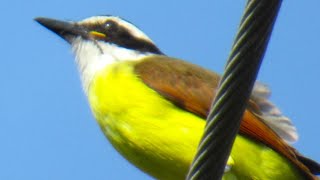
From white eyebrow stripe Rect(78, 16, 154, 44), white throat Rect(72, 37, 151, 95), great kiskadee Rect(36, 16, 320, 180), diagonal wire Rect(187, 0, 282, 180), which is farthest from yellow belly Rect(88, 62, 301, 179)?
diagonal wire Rect(187, 0, 282, 180)

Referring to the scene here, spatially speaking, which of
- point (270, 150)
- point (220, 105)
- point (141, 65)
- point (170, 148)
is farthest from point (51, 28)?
point (220, 105)

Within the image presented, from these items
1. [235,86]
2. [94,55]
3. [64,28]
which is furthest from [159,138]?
[235,86]

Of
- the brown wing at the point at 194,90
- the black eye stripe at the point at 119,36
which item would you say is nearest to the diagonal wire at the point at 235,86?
the brown wing at the point at 194,90

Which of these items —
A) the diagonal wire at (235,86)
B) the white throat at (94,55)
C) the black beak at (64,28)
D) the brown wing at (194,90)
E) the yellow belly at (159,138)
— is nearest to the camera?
the diagonal wire at (235,86)

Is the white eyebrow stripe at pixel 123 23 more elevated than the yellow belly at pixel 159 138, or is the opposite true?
the white eyebrow stripe at pixel 123 23

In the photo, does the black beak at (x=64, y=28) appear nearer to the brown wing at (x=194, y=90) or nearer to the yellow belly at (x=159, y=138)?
the brown wing at (x=194, y=90)

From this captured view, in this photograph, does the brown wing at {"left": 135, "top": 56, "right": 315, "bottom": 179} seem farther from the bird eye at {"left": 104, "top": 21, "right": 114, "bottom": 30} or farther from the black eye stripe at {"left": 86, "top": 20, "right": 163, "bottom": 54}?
the bird eye at {"left": 104, "top": 21, "right": 114, "bottom": 30}

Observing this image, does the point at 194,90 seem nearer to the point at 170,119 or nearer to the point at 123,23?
the point at 170,119
